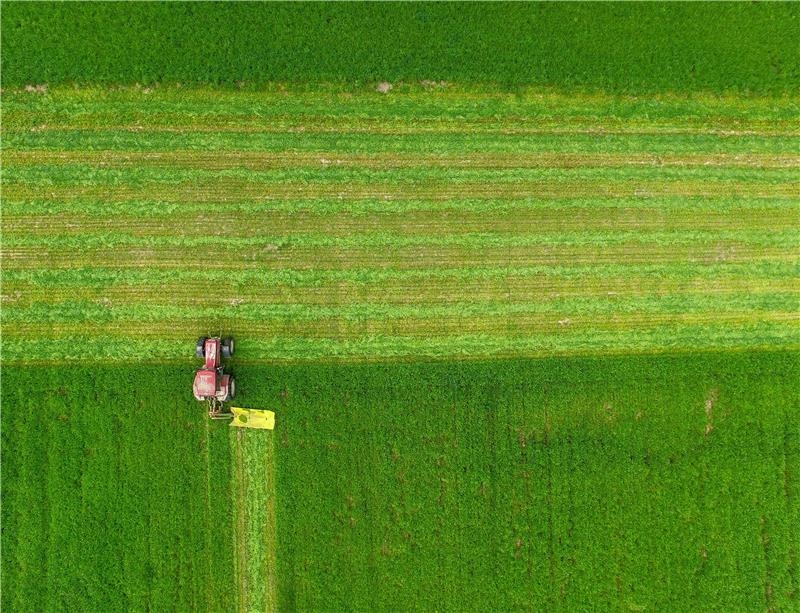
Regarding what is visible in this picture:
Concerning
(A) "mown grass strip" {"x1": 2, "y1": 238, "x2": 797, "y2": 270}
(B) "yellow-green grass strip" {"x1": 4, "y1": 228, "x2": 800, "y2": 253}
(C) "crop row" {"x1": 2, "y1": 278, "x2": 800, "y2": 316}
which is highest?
(B) "yellow-green grass strip" {"x1": 4, "y1": 228, "x2": 800, "y2": 253}

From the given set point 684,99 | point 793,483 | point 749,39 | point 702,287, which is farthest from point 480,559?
point 749,39

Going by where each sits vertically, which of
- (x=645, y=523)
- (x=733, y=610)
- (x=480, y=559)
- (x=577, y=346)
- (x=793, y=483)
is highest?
(x=577, y=346)

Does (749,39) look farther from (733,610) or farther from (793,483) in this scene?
(733,610)

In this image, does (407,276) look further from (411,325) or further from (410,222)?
(410,222)

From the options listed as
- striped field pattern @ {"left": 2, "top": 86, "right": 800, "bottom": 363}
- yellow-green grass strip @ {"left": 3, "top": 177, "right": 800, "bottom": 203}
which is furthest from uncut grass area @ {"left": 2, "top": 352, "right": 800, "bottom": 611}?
yellow-green grass strip @ {"left": 3, "top": 177, "right": 800, "bottom": 203}

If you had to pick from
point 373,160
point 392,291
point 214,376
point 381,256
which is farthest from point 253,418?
point 373,160

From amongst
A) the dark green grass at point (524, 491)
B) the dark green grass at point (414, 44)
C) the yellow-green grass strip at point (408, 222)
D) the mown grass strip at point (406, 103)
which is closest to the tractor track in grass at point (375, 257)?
the yellow-green grass strip at point (408, 222)

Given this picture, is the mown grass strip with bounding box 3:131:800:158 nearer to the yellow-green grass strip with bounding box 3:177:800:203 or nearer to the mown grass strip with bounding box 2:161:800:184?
the mown grass strip with bounding box 2:161:800:184
